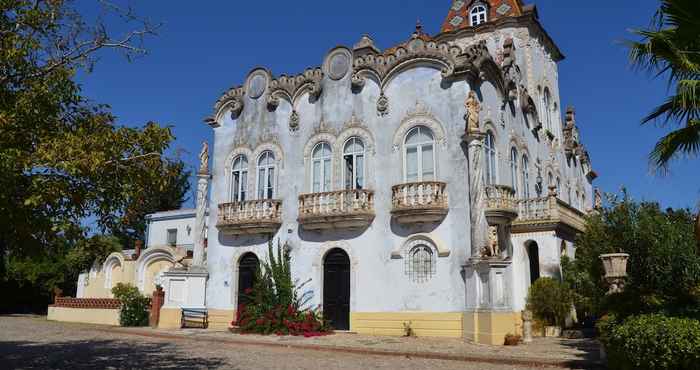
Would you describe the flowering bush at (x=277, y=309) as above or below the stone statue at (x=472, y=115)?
below

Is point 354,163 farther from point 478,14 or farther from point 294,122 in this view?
point 478,14

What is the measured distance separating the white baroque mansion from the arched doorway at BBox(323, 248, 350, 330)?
52mm

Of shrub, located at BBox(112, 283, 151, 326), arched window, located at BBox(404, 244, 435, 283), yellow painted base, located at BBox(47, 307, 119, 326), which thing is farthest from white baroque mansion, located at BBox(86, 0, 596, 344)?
yellow painted base, located at BBox(47, 307, 119, 326)

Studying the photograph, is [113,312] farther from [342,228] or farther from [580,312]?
[580,312]

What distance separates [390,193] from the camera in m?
20.6

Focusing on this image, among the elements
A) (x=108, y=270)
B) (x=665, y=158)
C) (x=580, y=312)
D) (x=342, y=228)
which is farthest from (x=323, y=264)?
(x=108, y=270)

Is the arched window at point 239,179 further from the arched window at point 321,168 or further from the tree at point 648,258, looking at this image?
the tree at point 648,258

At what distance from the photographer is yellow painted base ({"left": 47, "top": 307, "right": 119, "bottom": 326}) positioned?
84.1ft

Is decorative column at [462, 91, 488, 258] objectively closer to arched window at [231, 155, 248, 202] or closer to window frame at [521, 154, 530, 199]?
window frame at [521, 154, 530, 199]

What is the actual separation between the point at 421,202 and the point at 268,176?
7.20 m

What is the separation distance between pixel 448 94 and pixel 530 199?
5.53 metres

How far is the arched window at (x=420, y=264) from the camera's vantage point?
19516mm

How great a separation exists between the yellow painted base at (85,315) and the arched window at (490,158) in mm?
16922

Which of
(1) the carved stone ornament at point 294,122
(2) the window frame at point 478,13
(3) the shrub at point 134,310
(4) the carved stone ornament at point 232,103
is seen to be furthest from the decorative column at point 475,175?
(3) the shrub at point 134,310
